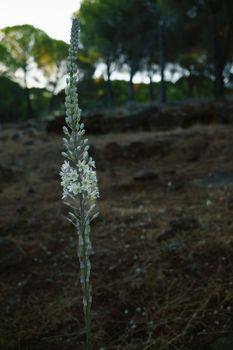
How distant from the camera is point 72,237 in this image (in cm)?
648

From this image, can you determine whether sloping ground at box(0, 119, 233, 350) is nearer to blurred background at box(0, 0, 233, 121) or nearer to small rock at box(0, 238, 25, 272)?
small rock at box(0, 238, 25, 272)

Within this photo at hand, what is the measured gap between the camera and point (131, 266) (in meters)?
5.35

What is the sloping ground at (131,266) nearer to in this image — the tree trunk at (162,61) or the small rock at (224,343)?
the small rock at (224,343)

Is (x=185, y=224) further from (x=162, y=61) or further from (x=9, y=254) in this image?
(x=162, y=61)

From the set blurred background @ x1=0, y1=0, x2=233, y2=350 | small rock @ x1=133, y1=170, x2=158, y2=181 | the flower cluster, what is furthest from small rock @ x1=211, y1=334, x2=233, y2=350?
small rock @ x1=133, y1=170, x2=158, y2=181

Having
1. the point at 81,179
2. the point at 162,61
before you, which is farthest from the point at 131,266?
the point at 162,61

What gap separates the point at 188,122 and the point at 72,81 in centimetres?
1284

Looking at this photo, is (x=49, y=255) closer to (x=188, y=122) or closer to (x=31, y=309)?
(x=31, y=309)

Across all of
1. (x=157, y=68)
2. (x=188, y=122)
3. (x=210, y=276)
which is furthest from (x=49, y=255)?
(x=157, y=68)

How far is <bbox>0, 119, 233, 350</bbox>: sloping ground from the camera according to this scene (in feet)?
13.4

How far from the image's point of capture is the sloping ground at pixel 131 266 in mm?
4090

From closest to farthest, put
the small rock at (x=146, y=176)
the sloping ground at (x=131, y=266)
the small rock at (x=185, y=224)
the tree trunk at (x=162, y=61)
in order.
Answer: the sloping ground at (x=131, y=266) → the small rock at (x=185, y=224) → the small rock at (x=146, y=176) → the tree trunk at (x=162, y=61)

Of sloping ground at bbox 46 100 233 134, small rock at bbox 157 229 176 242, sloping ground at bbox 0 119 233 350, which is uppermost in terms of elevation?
sloping ground at bbox 46 100 233 134

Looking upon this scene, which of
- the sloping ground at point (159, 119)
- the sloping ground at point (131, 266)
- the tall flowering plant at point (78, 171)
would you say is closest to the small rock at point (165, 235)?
the sloping ground at point (131, 266)
